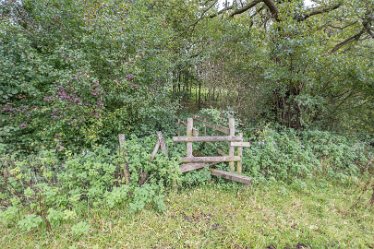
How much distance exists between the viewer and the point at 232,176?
3.91 metres

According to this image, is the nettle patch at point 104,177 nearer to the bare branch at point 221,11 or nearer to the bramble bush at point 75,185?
the bramble bush at point 75,185

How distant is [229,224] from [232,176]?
3.33 ft

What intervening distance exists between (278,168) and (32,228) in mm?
4284

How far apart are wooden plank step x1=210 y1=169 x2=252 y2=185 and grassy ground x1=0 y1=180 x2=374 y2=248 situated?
149mm

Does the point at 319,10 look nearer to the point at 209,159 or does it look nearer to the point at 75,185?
the point at 209,159

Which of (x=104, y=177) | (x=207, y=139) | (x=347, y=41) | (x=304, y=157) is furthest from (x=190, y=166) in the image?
(x=347, y=41)

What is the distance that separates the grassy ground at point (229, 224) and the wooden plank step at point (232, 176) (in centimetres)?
15

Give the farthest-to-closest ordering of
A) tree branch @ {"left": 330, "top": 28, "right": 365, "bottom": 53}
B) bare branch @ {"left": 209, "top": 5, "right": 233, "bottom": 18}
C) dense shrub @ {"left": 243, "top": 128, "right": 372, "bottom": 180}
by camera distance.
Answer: bare branch @ {"left": 209, "top": 5, "right": 233, "bottom": 18} < tree branch @ {"left": 330, "top": 28, "right": 365, "bottom": 53} < dense shrub @ {"left": 243, "top": 128, "right": 372, "bottom": 180}

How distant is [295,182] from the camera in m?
4.11

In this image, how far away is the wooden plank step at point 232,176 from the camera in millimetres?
3839

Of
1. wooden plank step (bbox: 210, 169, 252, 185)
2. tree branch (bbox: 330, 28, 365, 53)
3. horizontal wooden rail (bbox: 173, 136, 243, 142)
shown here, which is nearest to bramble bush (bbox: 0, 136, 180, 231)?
horizontal wooden rail (bbox: 173, 136, 243, 142)

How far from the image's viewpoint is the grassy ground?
271 cm

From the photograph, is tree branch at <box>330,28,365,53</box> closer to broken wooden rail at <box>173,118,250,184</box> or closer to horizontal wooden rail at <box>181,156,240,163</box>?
broken wooden rail at <box>173,118,250,184</box>

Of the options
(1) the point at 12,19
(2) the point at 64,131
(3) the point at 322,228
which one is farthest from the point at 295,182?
(1) the point at 12,19
